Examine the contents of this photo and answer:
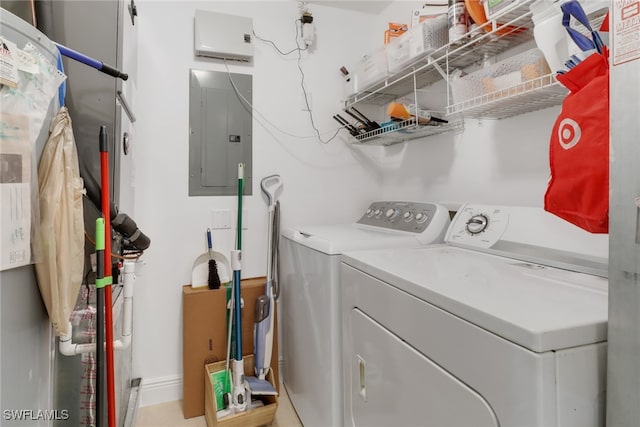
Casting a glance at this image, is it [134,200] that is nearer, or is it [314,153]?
[134,200]

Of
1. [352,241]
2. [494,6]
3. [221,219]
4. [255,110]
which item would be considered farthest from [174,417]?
[494,6]

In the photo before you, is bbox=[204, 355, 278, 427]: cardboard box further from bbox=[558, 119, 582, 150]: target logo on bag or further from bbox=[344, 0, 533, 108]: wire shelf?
bbox=[344, 0, 533, 108]: wire shelf

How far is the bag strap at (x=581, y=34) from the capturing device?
2.73ft

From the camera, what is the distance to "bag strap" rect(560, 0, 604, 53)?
83cm

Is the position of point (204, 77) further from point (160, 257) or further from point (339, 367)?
point (339, 367)

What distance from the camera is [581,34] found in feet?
2.90

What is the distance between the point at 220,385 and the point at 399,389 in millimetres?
1293

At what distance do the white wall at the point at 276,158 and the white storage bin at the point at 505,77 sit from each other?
0.31 meters

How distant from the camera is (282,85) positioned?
2342 millimetres

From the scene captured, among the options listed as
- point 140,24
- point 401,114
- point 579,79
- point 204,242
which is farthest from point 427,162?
point 140,24

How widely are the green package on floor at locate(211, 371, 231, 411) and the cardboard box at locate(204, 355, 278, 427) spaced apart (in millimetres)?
28

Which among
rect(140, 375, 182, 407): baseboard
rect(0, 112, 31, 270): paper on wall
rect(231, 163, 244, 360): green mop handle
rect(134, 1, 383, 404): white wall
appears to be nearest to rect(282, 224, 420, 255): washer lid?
rect(231, 163, 244, 360): green mop handle

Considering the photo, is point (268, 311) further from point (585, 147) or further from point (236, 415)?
point (585, 147)

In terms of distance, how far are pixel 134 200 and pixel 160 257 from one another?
0.38 m
